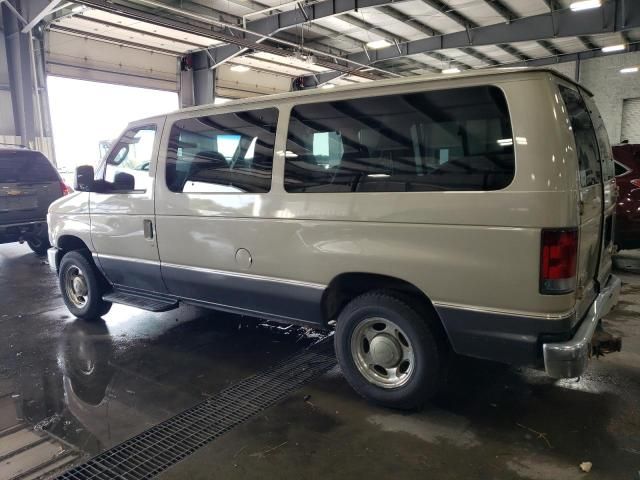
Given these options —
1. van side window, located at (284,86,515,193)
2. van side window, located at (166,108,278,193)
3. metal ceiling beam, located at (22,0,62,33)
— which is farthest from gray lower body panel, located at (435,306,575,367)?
metal ceiling beam, located at (22,0,62,33)

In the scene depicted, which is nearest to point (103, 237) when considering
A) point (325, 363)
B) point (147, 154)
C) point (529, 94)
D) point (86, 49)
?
point (147, 154)

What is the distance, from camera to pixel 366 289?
338 centimetres

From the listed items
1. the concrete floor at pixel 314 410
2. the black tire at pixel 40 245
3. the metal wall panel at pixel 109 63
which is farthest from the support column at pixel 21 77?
the concrete floor at pixel 314 410

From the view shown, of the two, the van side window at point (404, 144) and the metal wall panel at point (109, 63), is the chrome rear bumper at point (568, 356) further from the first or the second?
the metal wall panel at point (109, 63)

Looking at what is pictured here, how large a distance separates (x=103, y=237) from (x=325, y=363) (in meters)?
2.57

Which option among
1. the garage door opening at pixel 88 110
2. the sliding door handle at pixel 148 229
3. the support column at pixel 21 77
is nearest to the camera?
the sliding door handle at pixel 148 229

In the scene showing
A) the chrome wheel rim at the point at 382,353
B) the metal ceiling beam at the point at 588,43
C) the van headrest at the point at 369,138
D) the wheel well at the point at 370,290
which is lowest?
the chrome wheel rim at the point at 382,353

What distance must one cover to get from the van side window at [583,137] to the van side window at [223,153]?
197cm

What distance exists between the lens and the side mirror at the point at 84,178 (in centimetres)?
465

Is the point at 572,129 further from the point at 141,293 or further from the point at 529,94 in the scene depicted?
the point at 141,293

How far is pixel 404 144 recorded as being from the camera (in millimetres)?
3041

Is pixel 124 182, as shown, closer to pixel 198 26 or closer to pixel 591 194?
pixel 591 194

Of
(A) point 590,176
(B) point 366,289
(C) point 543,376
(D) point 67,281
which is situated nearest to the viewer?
(A) point 590,176

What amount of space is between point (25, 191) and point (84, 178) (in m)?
4.55
